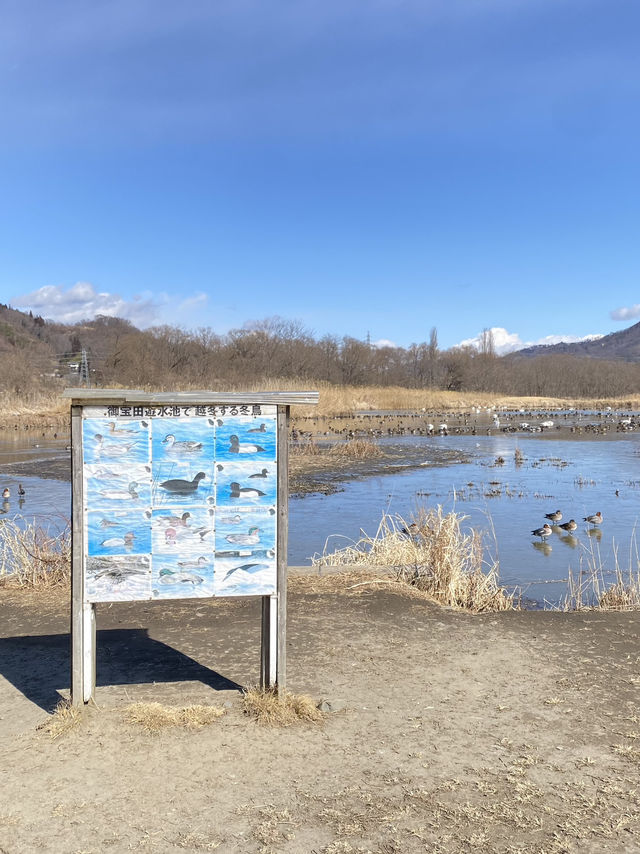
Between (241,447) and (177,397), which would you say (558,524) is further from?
(177,397)

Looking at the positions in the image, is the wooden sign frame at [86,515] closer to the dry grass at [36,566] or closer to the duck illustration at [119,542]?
the duck illustration at [119,542]

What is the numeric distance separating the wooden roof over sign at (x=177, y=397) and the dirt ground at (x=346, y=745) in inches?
73.7

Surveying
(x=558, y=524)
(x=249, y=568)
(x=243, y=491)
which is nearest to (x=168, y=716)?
(x=249, y=568)

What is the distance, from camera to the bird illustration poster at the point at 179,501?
4680 millimetres

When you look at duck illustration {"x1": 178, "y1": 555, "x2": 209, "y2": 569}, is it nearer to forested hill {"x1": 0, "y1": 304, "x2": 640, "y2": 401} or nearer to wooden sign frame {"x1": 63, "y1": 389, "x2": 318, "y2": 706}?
wooden sign frame {"x1": 63, "y1": 389, "x2": 318, "y2": 706}

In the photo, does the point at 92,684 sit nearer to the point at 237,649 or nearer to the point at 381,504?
the point at 237,649

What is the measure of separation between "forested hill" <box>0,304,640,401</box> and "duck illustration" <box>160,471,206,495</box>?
40.1m

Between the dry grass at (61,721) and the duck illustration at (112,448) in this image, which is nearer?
the dry grass at (61,721)

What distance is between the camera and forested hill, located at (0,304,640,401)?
192 feet

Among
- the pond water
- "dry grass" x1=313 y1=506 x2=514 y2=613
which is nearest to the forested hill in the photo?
the pond water

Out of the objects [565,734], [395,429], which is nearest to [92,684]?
[565,734]

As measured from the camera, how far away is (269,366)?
7100 cm

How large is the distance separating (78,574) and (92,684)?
0.70m

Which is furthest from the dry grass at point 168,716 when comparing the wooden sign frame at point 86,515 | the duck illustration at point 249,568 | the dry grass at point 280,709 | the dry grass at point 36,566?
the dry grass at point 36,566
